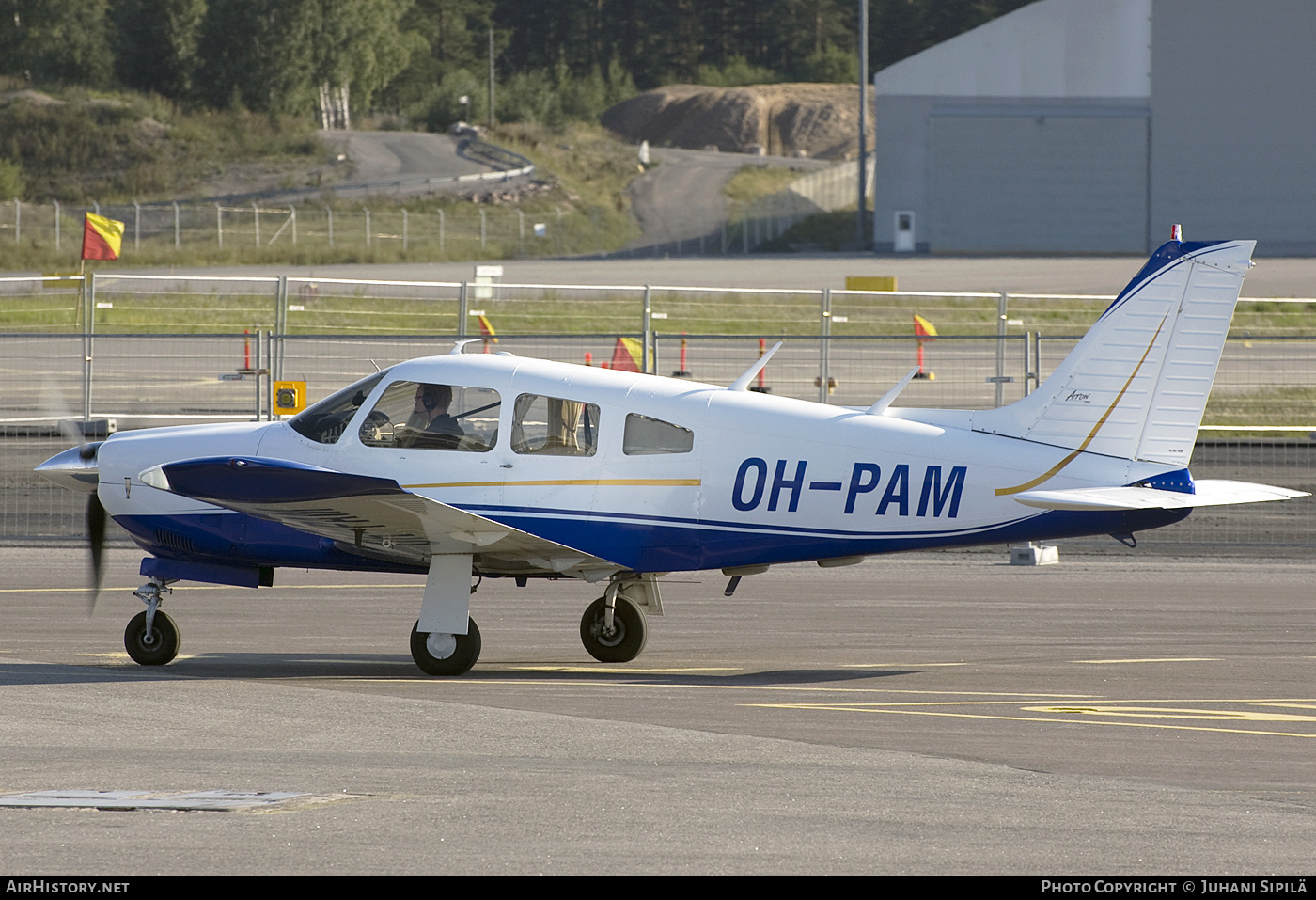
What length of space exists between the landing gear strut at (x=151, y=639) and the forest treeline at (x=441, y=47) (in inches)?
3312

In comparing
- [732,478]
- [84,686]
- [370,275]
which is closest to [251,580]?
[84,686]

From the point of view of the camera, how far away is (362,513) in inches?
408

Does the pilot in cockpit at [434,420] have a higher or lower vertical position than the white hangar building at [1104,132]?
lower

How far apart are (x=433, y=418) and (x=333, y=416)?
28.7 inches

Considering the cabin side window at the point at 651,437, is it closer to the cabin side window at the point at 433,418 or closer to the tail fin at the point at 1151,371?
the cabin side window at the point at 433,418

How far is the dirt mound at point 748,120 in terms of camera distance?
4424 inches

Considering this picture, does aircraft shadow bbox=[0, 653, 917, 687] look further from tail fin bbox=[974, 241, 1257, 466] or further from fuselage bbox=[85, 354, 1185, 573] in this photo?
tail fin bbox=[974, 241, 1257, 466]

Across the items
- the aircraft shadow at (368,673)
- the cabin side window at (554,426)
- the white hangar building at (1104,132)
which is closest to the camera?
the aircraft shadow at (368,673)

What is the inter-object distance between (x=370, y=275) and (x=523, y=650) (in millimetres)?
40285

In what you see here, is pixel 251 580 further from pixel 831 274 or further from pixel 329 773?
pixel 831 274

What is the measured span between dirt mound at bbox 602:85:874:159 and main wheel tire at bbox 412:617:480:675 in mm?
101827

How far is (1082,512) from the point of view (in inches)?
411

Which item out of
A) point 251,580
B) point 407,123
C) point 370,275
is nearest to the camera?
Answer: point 251,580

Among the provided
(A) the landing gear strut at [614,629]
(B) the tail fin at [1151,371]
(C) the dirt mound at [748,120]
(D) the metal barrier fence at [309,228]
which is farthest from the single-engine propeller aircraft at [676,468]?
(C) the dirt mound at [748,120]
